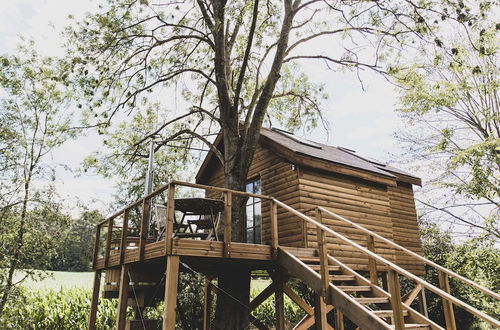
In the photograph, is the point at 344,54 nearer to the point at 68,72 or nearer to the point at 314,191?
the point at 314,191

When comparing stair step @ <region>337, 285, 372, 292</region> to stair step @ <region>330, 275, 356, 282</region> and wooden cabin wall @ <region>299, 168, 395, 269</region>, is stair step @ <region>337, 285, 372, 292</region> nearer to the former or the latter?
stair step @ <region>330, 275, 356, 282</region>

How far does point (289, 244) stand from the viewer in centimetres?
952

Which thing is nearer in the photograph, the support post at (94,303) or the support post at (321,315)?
the support post at (321,315)

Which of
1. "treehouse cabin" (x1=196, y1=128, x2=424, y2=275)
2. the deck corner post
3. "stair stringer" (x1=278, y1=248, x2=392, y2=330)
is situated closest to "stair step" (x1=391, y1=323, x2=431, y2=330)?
"stair stringer" (x1=278, y1=248, x2=392, y2=330)

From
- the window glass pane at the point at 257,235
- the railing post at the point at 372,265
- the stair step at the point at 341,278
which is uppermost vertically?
the window glass pane at the point at 257,235

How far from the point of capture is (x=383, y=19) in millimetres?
9992

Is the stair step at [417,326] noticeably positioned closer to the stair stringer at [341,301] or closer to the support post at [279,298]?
the stair stringer at [341,301]

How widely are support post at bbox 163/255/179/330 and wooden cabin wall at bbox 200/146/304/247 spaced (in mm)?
3858

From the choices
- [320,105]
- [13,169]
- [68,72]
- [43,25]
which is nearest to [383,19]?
[320,105]

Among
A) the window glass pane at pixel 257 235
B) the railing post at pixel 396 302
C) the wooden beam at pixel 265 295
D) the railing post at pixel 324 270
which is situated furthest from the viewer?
the window glass pane at pixel 257 235

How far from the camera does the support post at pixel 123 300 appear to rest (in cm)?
757

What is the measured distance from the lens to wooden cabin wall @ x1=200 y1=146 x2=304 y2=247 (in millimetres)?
9484

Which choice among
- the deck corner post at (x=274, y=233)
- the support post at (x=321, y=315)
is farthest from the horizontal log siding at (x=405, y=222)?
the deck corner post at (x=274, y=233)

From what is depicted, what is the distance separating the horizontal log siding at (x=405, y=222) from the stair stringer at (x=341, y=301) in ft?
21.7
